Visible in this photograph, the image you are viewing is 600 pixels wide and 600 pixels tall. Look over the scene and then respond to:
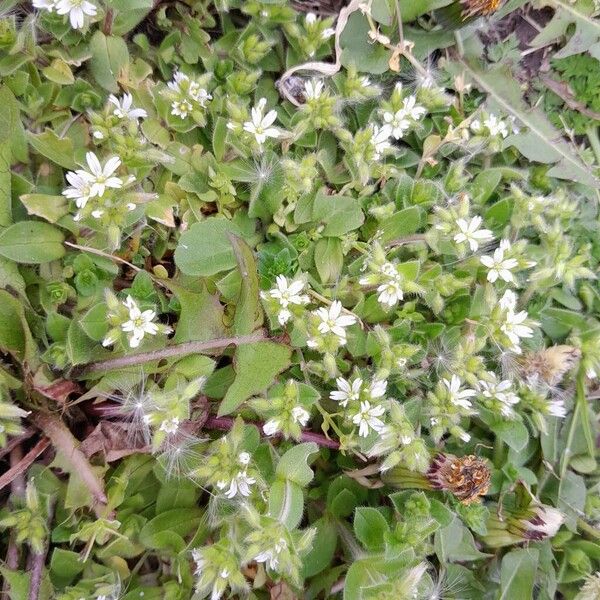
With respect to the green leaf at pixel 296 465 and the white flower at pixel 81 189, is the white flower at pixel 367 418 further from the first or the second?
the white flower at pixel 81 189

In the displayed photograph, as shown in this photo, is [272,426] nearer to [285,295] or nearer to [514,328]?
[285,295]

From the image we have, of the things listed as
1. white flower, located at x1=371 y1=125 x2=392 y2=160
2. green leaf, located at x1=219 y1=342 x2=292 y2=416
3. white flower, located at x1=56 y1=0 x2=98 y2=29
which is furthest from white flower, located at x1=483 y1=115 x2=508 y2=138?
white flower, located at x1=56 y1=0 x2=98 y2=29

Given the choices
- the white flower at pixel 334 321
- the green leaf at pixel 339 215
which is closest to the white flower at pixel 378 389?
the white flower at pixel 334 321

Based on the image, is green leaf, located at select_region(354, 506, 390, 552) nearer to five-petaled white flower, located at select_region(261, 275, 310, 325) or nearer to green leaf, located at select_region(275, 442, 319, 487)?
green leaf, located at select_region(275, 442, 319, 487)

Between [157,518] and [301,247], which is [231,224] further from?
[157,518]

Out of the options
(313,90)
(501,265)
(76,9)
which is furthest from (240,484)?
(76,9)

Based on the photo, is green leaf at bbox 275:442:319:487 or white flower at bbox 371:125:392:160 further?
white flower at bbox 371:125:392:160
